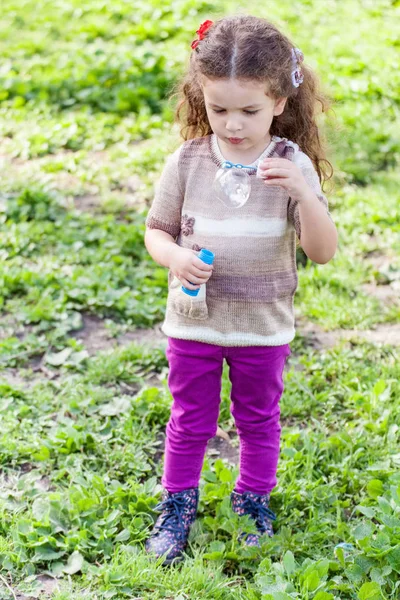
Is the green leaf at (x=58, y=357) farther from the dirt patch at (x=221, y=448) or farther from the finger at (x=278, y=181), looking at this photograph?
the finger at (x=278, y=181)

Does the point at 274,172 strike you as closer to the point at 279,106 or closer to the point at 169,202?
the point at 279,106

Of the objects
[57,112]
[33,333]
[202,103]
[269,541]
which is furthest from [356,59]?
[269,541]

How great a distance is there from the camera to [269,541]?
7.97ft

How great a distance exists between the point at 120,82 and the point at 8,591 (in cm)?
447

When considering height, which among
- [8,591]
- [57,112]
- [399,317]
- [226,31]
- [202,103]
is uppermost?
[226,31]

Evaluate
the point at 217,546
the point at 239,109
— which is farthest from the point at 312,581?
the point at 239,109

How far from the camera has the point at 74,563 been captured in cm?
238

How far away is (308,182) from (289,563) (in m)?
1.03

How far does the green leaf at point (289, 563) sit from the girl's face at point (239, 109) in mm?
1106

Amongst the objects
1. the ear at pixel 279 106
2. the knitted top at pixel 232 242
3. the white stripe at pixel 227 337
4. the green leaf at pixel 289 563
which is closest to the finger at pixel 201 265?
the knitted top at pixel 232 242

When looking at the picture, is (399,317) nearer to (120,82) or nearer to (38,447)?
(38,447)

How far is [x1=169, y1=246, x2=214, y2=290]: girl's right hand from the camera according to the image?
2070 millimetres

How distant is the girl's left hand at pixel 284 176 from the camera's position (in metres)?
2.00

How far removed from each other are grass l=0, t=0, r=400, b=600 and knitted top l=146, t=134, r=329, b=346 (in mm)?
585
